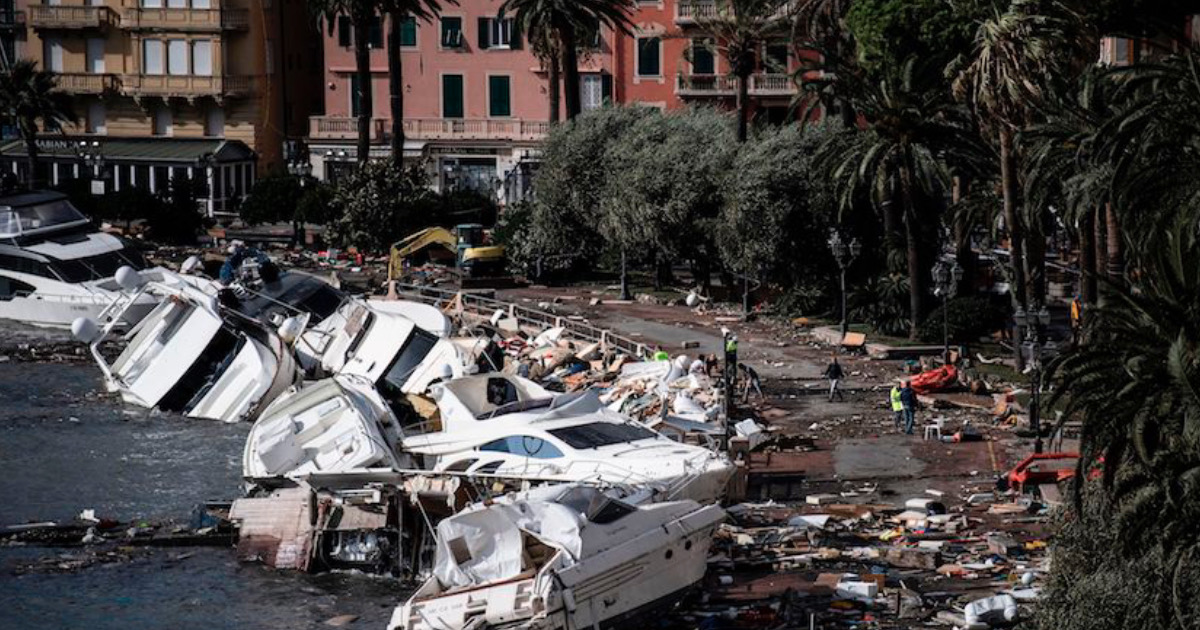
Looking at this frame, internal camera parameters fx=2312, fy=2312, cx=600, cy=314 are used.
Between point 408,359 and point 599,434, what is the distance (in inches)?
614

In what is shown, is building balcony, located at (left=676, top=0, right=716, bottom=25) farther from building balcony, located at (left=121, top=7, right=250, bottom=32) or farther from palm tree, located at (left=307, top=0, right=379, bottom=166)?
building balcony, located at (left=121, top=7, right=250, bottom=32)

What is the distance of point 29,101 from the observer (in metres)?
91.2

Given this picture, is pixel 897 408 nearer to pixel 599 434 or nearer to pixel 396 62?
pixel 599 434

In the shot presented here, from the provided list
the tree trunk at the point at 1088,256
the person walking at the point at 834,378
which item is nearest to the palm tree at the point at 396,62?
the person walking at the point at 834,378

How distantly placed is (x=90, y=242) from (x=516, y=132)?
2871 cm

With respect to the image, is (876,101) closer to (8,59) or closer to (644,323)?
(644,323)

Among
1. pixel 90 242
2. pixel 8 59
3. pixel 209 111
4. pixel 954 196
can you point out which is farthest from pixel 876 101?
pixel 8 59

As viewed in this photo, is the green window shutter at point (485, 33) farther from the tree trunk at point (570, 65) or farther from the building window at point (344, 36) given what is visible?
the tree trunk at point (570, 65)

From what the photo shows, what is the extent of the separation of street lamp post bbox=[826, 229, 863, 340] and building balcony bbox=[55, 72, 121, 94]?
4740 centimetres

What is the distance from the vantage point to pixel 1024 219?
52.9 metres

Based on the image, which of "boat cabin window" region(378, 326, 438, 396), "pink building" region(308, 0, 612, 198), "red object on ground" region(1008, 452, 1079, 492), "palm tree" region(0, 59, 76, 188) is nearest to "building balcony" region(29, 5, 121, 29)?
"palm tree" region(0, 59, 76, 188)

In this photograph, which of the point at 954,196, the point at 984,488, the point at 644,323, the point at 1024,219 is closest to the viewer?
the point at 984,488

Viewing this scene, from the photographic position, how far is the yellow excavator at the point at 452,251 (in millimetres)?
73750

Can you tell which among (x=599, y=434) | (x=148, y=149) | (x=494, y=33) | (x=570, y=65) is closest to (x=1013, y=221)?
(x=599, y=434)
